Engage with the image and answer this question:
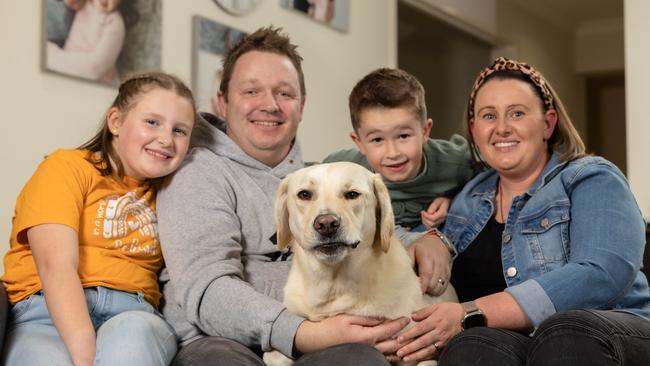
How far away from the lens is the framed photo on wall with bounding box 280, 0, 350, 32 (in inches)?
156

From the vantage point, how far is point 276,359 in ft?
5.46

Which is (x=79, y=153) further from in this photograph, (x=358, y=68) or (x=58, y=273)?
(x=358, y=68)

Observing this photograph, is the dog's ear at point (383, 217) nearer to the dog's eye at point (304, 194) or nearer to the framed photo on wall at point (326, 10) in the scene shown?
the dog's eye at point (304, 194)

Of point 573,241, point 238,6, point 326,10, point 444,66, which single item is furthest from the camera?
point 444,66

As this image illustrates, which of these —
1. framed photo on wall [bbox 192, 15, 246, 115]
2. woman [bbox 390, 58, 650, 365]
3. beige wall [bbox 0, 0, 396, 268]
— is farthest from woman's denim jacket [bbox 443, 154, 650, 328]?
framed photo on wall [bbox 192, 15, 246, 115]

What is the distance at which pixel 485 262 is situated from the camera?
6.33 ft

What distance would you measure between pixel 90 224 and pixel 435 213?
97 centimetres

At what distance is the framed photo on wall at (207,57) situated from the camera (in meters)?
3.35

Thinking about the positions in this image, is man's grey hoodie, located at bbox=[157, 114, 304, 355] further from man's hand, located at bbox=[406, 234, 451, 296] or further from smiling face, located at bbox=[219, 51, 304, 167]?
man's hand, located at bbox=[406, 234, 451, 296]

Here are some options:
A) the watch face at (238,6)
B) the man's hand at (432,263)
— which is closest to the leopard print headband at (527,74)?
the man's hand at (432,263)

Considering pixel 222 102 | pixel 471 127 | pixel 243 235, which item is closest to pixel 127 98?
pixel 222 102

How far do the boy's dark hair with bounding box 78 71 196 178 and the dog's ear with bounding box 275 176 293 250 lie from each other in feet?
1.47

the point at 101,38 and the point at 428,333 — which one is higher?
the point at 101,38

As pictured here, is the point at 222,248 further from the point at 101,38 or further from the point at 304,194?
the point at 101,38
